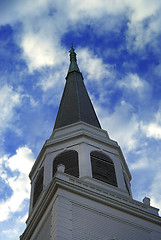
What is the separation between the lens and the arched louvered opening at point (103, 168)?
1010 inches

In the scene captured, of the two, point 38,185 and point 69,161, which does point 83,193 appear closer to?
point 69,161

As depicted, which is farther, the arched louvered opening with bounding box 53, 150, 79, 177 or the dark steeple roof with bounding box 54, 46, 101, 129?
the dark steeple roof with bounding box 54, 46, 101, 129

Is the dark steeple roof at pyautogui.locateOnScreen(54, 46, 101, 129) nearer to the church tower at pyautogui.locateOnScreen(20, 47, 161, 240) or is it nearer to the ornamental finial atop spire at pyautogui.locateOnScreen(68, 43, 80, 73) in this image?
the church tower at pyautogui.locateOnScreen(20, 47, 161, 240)

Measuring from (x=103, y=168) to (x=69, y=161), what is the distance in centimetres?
218

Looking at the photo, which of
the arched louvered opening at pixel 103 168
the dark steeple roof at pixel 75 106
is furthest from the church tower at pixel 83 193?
the dark steeple roof at pixel 75 106

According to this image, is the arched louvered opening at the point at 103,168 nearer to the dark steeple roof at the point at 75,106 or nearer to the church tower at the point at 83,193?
the church tower at the point at 83,193

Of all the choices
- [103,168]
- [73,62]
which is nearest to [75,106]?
[103,168]

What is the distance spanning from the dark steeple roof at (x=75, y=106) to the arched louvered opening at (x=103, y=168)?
5.13m

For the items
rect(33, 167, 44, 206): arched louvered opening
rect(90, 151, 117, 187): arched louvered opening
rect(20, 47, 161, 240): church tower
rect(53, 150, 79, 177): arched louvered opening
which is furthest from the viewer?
rect(33, 167, 44, 206): arched louvered opening

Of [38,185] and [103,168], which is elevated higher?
[103,168]

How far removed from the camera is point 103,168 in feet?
87.0

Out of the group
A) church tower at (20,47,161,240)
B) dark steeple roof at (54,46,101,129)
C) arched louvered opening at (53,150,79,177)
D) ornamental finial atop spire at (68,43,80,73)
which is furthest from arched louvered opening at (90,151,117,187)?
ornamental finial atop spire at (68,43,80,73)

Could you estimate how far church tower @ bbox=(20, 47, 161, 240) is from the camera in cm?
2056

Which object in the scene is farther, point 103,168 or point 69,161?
point 103,168
